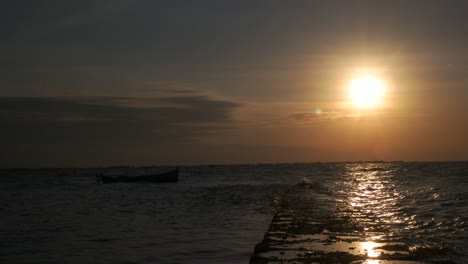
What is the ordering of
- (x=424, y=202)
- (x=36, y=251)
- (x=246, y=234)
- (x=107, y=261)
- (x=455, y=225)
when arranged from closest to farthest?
(x=107, y=261), (x=36, y=251), (x=246, y=234), (x=455, y=225), (x=424, y=202)

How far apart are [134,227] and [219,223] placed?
10.2 ft

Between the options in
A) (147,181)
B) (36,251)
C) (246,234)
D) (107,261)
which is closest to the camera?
(107,261)

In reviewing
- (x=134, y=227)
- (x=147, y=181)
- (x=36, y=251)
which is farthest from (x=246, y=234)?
(x=147, y=181)

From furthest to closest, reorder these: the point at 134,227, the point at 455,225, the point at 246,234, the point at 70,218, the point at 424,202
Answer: the point at 424,202
the point at 70,218
the point at 134,227
the point at 455,225
the point at 246,234

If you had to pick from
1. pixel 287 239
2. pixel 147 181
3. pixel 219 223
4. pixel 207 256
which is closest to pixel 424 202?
pixel 219 223

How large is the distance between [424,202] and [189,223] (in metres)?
12.3

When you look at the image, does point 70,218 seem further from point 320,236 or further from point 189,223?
point 320,236

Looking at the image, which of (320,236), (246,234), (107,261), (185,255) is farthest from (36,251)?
(320,236)

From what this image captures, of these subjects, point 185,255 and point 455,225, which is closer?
point 185,255

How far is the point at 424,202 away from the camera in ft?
79.9

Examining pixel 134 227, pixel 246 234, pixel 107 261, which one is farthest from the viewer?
pixel 134 227

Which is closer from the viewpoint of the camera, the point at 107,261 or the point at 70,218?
the point at 107,261

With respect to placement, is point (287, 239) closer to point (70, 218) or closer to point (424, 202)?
point (70, 218)

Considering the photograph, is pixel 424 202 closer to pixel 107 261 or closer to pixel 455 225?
pixel 455 225
